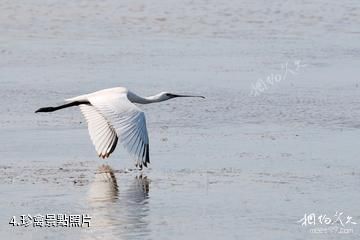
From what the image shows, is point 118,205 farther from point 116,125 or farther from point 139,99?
point 139,99

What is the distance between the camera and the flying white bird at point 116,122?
35.1ft

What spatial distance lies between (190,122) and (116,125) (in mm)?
2783

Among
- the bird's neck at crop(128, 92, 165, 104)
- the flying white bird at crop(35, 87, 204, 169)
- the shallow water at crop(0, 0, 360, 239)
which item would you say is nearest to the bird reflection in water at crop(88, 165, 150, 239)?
the shallow water at crop(0, 0, 360, 239)

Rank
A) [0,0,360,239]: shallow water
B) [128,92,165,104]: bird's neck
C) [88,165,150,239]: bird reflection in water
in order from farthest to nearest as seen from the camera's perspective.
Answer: [128,92,165,104]: bird's neck, [0,0,360,239]: shallow water, [88,165,150,239]: bird reflection in water

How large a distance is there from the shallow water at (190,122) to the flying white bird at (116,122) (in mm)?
216

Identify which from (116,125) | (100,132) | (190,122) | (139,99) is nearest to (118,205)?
(116,125)

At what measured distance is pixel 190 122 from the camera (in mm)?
13898

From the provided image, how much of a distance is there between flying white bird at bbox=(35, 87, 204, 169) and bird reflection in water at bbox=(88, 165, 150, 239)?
232mm

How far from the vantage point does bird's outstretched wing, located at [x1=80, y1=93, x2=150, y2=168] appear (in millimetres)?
10680

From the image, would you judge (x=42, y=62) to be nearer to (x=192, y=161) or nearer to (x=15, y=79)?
(x=15, y=79)

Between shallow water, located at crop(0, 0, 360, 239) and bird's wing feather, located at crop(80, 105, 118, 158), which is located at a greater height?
bird's wing feather, located at crop(80, 105, 118, 158)

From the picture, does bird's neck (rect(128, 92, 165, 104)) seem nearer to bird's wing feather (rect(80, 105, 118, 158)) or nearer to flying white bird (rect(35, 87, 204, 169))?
flying white bird (rect(35, 87, 204, 169))

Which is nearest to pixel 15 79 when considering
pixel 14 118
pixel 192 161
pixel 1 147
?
pixel 14 118

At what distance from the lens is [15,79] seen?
16328mm
